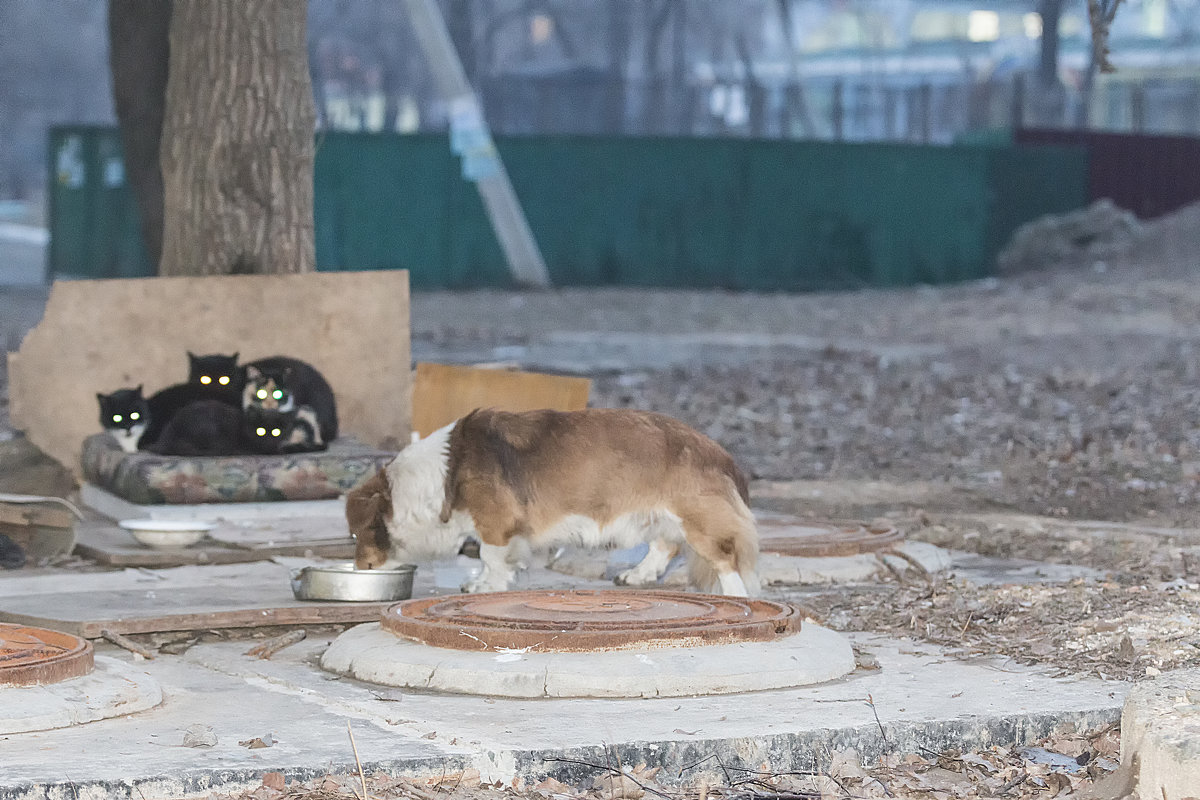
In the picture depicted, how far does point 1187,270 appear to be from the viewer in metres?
29.8

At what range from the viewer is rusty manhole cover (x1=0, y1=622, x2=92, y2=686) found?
16.9ft

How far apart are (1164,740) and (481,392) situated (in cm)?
716

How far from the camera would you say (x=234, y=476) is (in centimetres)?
952

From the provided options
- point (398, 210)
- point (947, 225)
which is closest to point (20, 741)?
point (398, 210)

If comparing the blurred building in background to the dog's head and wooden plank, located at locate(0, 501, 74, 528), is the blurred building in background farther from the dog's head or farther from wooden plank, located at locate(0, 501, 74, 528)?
the dog's head

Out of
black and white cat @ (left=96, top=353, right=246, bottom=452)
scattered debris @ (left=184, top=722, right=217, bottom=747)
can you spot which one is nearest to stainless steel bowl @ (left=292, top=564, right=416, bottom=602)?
scattered debris @ (left=184, top=722, right=217, bottom=747)

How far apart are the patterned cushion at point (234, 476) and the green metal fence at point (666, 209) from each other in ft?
66.3

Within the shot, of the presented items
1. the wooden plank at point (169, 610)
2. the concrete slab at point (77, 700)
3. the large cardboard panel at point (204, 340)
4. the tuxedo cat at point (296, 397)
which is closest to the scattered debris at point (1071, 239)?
the large cardboard panel at point (204, 340)

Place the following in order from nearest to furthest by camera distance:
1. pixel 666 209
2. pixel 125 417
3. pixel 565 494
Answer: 1. pixel 565 494
2. pixel 125 417
3. pixel 666 209

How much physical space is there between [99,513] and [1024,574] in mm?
5371

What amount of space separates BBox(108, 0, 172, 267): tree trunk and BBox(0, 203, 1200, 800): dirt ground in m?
2.39

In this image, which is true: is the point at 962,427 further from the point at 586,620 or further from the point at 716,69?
the point at 716,69

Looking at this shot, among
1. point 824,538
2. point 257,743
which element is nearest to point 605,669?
point 257,743

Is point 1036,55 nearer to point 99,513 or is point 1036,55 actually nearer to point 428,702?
point 99,513
